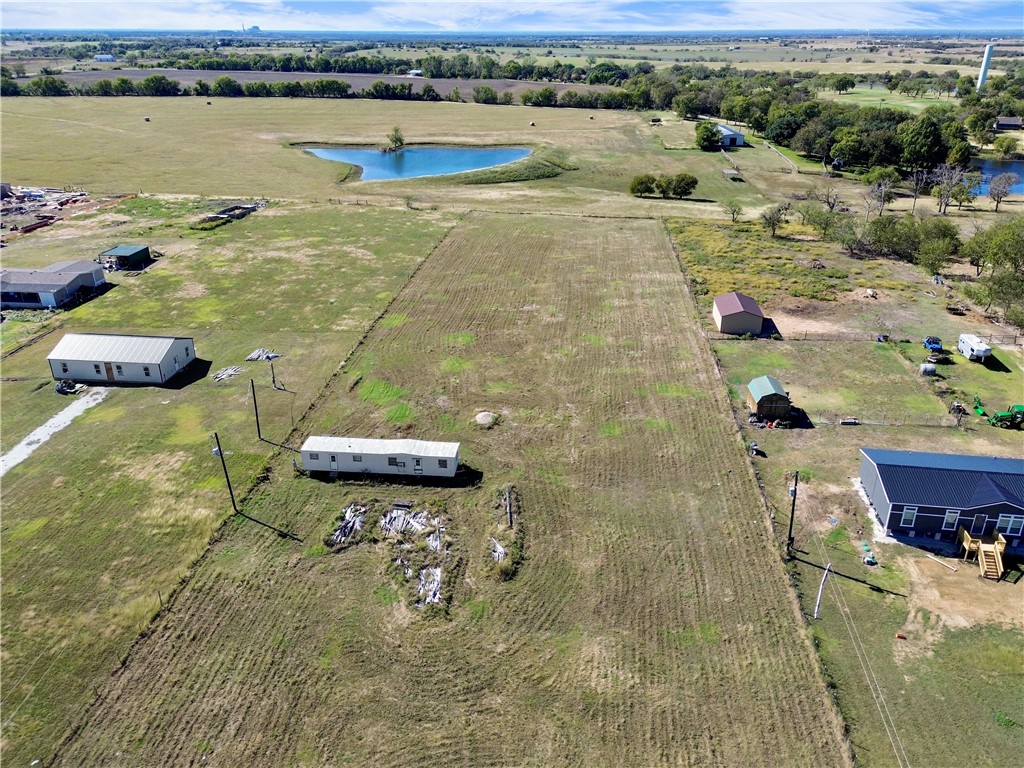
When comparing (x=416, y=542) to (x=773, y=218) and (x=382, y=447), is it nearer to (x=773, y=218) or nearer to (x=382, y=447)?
(x=382, y=447)

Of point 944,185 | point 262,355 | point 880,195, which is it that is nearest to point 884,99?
point 944,185

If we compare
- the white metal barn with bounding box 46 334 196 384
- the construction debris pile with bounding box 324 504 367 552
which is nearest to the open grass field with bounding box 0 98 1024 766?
the construction debris pile with bounding box 324 504 367 552

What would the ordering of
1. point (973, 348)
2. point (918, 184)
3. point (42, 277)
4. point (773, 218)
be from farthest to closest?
point (918, 184)
point (773, 218)
point (42, 277)
point (973, 348)

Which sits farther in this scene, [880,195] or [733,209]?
[880,195]

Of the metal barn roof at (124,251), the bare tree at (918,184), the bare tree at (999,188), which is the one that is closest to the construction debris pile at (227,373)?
the metal barn roof at (124,251)

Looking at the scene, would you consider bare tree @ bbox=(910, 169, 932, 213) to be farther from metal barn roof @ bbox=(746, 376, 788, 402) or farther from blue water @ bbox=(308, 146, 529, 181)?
blue water @ bbox=(308, 146, 529, 181)

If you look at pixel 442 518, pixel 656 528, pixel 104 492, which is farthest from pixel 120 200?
pixel 656 528

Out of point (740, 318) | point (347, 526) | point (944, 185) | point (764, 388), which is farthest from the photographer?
point (944, 185)

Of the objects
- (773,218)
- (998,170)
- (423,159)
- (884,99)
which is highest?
(884,99)
